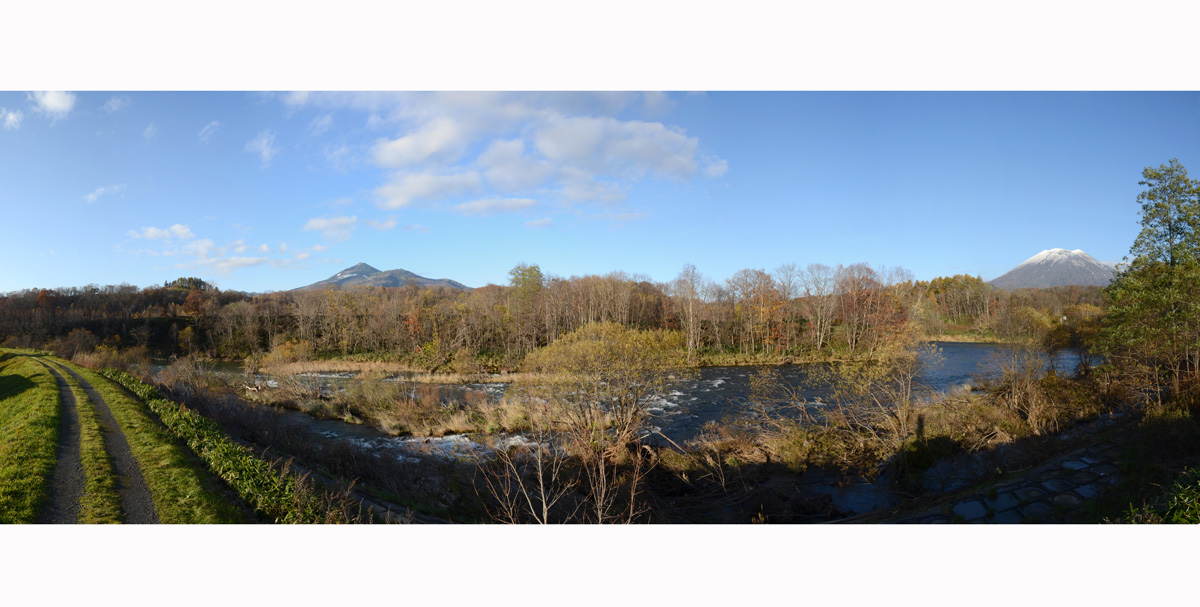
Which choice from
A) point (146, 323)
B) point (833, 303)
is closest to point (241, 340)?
point (146, 323)

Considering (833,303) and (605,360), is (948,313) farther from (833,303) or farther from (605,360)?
(605,360)

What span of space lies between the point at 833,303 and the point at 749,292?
715 cm

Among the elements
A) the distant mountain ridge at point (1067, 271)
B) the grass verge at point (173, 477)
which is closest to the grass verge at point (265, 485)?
the grass verge at point (173, 477)

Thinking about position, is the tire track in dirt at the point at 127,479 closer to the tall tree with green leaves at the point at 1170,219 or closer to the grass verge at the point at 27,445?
the grass verge at the point at 27,445

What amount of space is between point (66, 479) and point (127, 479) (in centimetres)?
84

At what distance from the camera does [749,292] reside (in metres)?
42.2

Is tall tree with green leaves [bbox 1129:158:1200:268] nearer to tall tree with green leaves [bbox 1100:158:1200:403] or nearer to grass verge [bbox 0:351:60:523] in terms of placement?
tall tree with green leaves [bbox 1100:158:1200:403]

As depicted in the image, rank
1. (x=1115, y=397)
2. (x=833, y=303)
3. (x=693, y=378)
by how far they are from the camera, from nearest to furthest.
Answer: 1. (x=1115, y=397)
2. (x=693, y=378)
3. (x=833, y=303)

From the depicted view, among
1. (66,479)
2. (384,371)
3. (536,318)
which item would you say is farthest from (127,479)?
(536,318)

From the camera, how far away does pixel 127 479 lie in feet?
25.9

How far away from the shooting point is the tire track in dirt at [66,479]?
642cm

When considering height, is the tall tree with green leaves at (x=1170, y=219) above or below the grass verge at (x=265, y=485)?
above

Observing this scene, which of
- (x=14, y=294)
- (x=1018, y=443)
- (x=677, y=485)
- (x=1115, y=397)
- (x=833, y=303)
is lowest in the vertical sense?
(x=677, y=485)

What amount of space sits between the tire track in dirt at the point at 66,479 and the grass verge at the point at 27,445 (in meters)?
0.10
